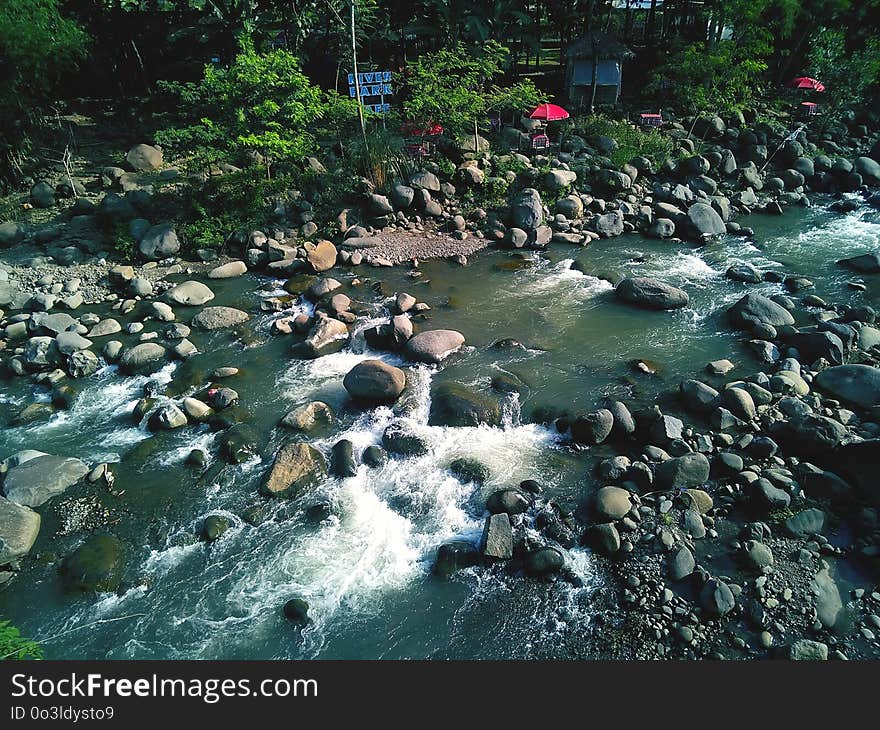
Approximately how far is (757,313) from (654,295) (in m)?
2.46

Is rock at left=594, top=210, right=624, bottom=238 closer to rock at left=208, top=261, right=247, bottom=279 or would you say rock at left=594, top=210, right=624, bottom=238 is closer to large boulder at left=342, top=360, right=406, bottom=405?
large boulder at left=342, top=360, right=406, bottom=405

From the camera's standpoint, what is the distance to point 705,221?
63.6 feet

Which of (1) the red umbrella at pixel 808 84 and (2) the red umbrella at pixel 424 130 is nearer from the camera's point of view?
(2) the red umbrella at pixel 424 130

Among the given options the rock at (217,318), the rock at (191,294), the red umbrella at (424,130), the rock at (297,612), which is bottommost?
the rock at (297,612)

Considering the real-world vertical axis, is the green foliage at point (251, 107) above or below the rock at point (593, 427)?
above

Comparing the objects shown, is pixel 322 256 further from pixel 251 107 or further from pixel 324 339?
pixel 251 107

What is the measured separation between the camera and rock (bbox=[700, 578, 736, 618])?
7949mm

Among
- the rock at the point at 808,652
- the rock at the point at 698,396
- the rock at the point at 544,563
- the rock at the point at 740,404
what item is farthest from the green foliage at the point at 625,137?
the rock at the point at 808,652

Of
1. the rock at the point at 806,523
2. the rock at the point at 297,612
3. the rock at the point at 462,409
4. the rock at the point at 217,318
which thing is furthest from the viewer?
the rock at the point at 217,318

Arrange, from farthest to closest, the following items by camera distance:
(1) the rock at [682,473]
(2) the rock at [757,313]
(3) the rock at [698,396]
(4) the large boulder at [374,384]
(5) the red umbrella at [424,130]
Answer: (5) the red umbrella at [424,130]
(2) the rock at [757,313]
(4) the large boulder at [374,384]
(3) the rock at [698,396]
(1) the rock at [682,473]

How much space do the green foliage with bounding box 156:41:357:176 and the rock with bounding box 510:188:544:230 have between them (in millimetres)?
7121

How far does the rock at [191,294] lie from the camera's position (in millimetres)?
16141

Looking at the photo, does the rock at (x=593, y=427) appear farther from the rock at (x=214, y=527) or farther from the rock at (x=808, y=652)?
the rock at (x=214, y=527)

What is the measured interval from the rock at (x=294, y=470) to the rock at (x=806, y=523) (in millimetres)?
7655
